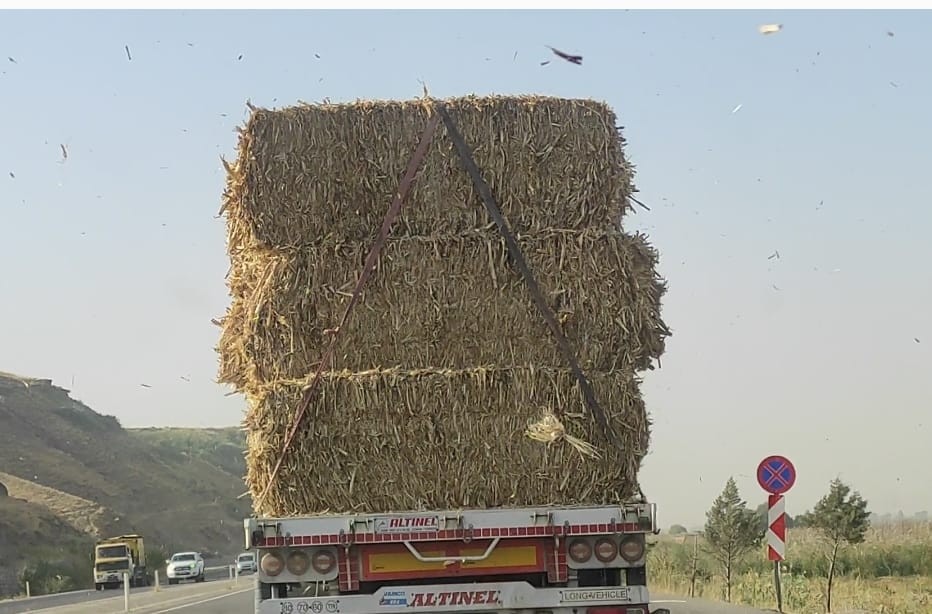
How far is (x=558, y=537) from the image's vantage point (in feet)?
33.7

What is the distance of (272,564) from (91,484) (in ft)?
284

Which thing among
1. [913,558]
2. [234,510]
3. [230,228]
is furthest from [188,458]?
[230,228]

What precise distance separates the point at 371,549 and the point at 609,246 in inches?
113

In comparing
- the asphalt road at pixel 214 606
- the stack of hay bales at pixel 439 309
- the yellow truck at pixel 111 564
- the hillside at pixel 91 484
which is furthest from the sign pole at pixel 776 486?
the hillside at pixel 91 484

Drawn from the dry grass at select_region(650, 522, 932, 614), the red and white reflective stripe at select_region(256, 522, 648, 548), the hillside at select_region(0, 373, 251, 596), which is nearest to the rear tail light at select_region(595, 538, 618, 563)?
the red and white reflective stripe at select_region(256, 522, 648, 548)

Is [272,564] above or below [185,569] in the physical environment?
above

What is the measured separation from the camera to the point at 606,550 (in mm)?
10359

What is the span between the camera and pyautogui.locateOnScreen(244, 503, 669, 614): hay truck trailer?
10172 millimetres

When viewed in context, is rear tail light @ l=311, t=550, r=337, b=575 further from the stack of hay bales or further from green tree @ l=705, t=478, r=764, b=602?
green tree @ l=705, t=478, r=764, b=602

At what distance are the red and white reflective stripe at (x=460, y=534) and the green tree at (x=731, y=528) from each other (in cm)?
1984

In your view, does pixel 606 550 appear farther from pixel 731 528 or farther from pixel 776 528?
pixel 731 528

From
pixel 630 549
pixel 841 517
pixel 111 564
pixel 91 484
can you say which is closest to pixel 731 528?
pixel 841 517

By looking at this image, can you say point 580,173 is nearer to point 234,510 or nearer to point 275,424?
point 275,424

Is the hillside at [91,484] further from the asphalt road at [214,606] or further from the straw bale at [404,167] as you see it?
the straw bale at [404,167]
